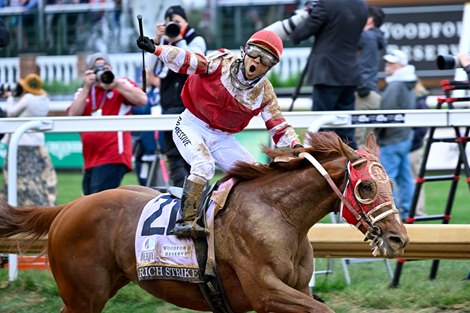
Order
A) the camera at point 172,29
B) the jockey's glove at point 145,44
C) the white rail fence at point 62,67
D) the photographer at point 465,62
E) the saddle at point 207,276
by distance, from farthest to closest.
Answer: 1. the white rail fence at point 62,67
2. the camera at point 172,29
3. the photographer at point 465,62
4. the saddle at point 207,276
5. the jockey's glove at point 145,44

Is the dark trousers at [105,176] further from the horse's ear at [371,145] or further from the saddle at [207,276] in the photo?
the horse's ear at [371,145]

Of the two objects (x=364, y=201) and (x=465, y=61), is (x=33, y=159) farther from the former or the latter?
(x=364, y=201)

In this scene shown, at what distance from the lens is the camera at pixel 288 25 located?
8945 mm

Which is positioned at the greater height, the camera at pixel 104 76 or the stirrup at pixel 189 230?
the camera at pixel 104 76

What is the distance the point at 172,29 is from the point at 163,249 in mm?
3213

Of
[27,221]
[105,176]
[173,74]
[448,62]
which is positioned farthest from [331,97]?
[27,221]

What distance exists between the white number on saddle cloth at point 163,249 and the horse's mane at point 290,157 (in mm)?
438

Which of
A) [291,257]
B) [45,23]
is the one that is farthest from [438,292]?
[45,23]

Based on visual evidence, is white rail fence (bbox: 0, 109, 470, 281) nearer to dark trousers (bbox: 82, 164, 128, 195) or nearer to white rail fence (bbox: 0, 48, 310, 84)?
dark trousers (bbox: 82, 164, 128, 195)

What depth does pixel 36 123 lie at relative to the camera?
25.6 feet

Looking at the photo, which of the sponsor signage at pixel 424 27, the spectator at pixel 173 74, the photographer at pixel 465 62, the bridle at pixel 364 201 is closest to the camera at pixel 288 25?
the spectator at pixel 173 74

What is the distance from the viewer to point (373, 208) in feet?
16.9

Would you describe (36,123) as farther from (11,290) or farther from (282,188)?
(282,188)

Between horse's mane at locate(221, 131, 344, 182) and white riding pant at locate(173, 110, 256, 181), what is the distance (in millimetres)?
152
